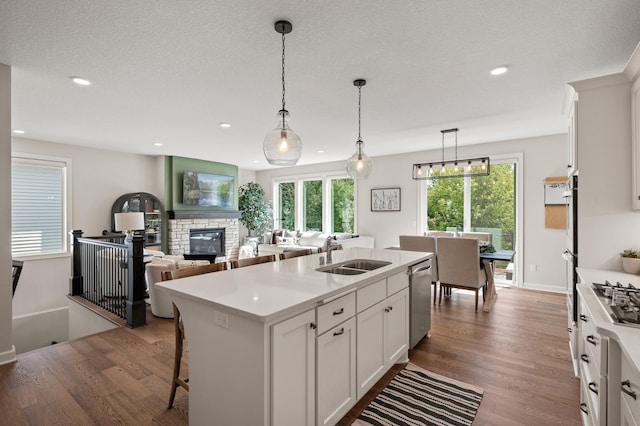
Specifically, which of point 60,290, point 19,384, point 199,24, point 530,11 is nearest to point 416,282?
point 530,11

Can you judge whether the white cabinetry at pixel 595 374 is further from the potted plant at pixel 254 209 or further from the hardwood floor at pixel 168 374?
the potted plant at pixel 254 209

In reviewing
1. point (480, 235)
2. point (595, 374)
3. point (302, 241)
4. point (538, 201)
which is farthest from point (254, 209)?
point (595, 374)

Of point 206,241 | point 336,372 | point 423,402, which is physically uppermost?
point 206,241

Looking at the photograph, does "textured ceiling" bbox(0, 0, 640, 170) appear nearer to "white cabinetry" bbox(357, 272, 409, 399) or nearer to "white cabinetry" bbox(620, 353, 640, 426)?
"white cabinetry" bbox(357, 272, 409, 399)

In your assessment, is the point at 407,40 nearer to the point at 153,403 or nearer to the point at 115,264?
the point at 153,403

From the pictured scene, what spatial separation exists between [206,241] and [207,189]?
4.25 feet

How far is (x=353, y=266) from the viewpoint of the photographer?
2900 millimetres

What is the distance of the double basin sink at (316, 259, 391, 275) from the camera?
261 cm

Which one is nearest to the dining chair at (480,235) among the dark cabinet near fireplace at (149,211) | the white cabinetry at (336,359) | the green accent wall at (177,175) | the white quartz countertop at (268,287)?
the white quartz countertop at (268,287)

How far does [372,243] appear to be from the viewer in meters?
7.10

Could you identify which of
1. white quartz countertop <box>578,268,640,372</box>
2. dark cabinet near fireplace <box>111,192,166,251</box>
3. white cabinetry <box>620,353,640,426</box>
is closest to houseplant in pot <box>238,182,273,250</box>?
dark cabinet near fireplace <box>111,192,166,251</box>

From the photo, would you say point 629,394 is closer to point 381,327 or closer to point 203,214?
point 381,327

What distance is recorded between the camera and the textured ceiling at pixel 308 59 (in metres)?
1.92

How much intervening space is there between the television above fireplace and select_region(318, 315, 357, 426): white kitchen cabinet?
612cm
